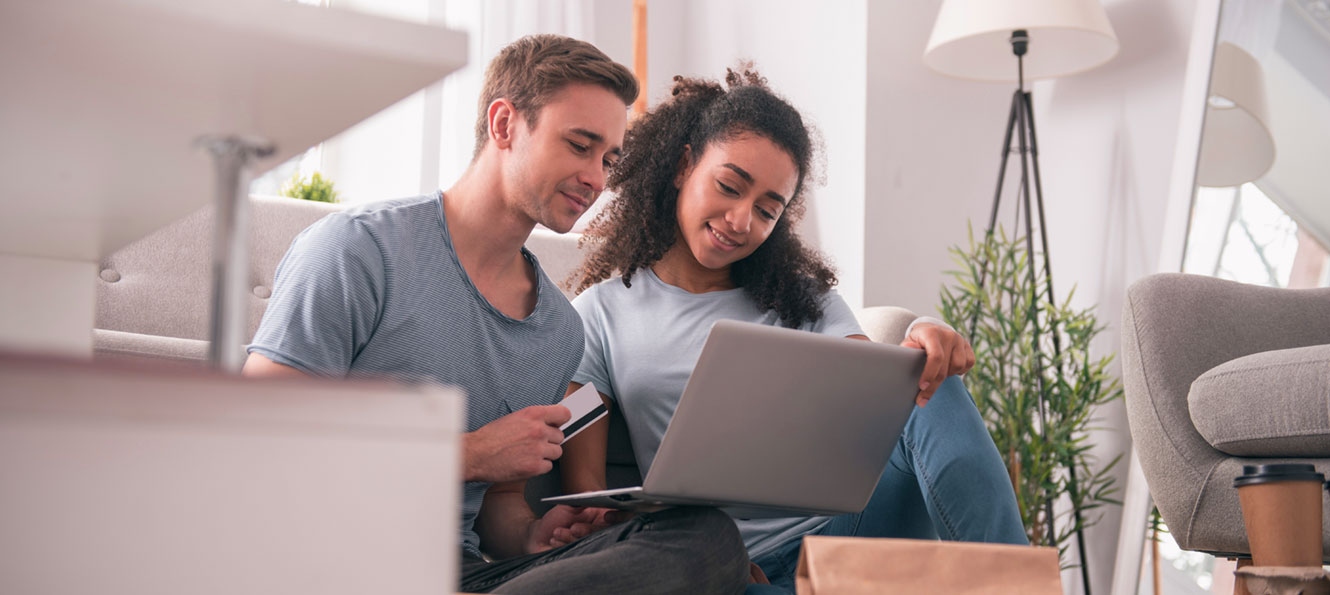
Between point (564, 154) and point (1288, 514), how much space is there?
1.00 metres

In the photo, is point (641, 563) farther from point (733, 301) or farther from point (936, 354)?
point (733, 301)

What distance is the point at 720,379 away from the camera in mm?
992

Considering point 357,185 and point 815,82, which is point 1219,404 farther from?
point 357,185

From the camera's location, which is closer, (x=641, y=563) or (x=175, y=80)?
(x=175, y=80)

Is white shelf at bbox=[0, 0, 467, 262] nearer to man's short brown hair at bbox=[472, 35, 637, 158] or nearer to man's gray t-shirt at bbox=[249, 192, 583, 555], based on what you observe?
man's gray t-shirt at bbox=[249, 192, 583, 555]

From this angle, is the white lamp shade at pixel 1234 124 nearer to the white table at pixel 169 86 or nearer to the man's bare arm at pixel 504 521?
the man's bare arm at pixel 504 521

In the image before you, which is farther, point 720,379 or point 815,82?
point 815,82

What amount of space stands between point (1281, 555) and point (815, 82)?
217 cm

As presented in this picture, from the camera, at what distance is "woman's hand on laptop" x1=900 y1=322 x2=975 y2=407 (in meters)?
1.17

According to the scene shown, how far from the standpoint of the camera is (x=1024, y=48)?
8.92 ft

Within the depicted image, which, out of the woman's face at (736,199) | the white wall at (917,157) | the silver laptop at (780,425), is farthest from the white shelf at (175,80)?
the white wall at (917,157)

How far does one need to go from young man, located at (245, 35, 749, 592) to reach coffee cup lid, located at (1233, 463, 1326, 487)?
28.2 inches

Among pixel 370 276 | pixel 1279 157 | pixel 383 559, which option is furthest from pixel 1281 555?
pixel 1279 157

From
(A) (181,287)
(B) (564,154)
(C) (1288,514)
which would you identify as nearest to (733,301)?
(B) (564,154)
